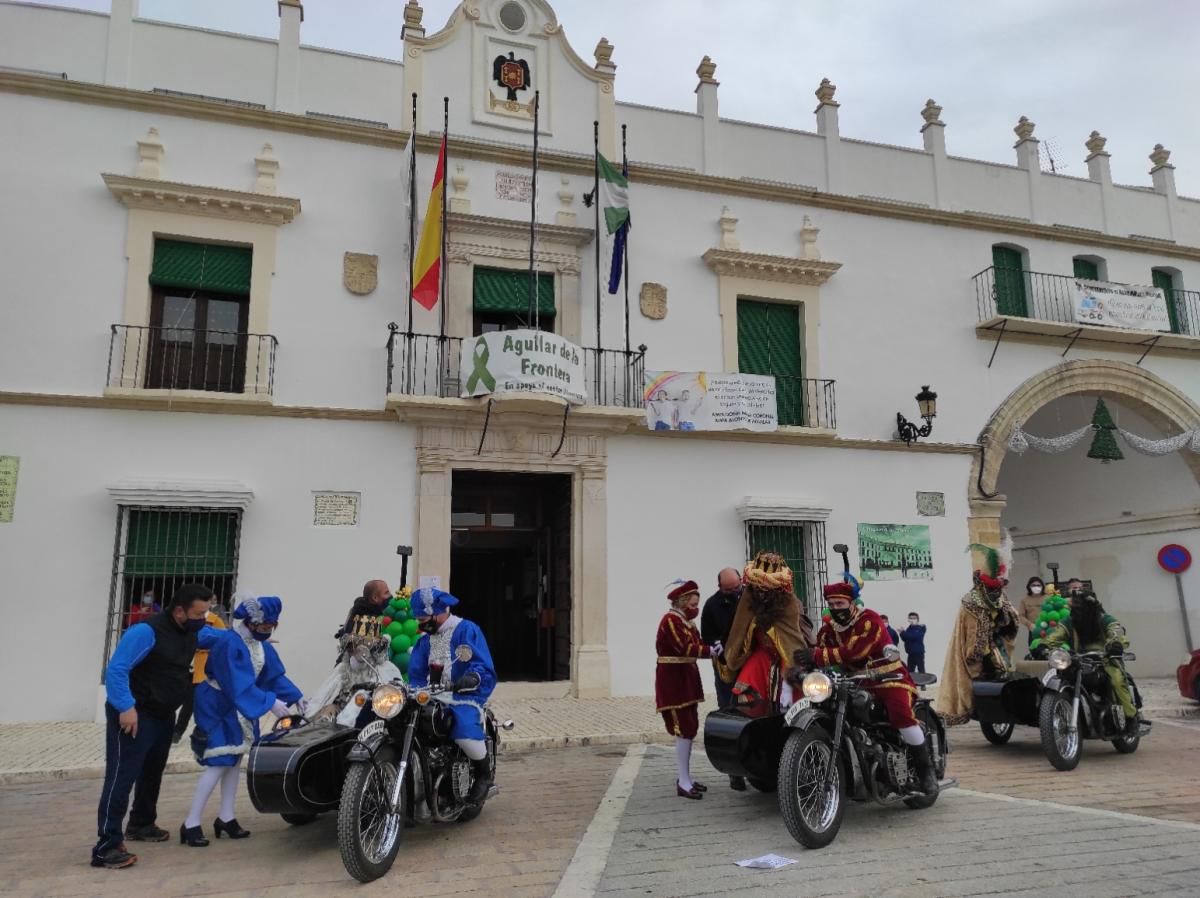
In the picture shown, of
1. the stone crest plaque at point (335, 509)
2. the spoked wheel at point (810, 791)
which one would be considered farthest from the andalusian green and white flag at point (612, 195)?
the spoked wheel at point (810, 791)

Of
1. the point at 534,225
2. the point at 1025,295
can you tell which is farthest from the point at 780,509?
the point at 1025,295

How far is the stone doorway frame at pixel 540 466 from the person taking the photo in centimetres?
1102

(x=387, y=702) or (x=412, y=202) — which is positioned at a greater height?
(x=412, y=202)

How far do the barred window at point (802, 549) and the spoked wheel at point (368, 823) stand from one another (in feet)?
28.1

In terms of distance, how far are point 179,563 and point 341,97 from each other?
21.2ft

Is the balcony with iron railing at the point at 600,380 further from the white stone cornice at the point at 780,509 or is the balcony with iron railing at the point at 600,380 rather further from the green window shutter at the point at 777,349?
the white stone cornice at the point at 780,509

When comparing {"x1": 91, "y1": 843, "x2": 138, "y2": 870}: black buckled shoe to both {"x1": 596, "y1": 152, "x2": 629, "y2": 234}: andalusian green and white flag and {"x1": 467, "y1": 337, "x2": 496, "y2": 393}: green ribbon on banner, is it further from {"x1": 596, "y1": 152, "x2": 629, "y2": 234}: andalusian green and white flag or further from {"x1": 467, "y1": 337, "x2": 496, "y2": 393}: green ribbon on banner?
{"x1": 596, "y1": 152, "x2": 629, "y2": 234}: andalusian green and white flag

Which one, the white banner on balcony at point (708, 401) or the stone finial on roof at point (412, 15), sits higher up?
the stone finial on roof at point (412, 15)

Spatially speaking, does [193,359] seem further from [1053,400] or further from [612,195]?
[1053,400]

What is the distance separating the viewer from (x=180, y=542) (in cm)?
1030

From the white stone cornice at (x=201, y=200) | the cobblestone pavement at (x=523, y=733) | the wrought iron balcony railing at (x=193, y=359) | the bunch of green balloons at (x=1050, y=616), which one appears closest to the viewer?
the cobblestone pavement at (x=523, y=733)

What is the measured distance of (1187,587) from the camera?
1548cm

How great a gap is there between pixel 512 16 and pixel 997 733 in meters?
11.2

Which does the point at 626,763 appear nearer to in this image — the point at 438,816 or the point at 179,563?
the point at 438,816
